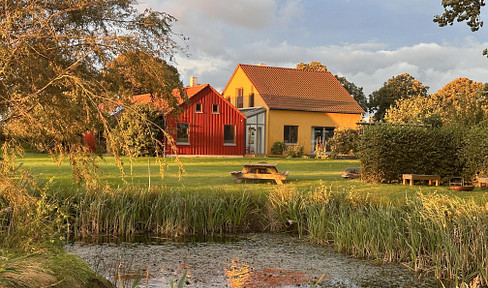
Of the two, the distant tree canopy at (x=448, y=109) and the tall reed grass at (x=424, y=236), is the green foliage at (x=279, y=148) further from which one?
the tall reed grass at (x=424, y=236)

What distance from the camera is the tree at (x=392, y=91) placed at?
51.6 metres

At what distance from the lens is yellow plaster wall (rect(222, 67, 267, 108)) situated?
36.8m

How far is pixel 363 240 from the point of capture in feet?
29.3

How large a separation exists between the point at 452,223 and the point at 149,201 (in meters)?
5.65

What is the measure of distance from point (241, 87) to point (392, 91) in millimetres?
19000

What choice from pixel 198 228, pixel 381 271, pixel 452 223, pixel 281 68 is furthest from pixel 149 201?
pixel 281 68

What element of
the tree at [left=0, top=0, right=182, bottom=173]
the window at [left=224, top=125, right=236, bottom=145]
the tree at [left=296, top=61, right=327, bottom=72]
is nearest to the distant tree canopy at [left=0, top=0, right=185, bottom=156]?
the tree at [left=0, top=0, right=182, bottom=173]

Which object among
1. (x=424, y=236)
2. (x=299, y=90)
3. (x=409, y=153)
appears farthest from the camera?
(x=299, y=90)

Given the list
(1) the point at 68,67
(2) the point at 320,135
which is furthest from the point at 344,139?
(1) the point at 68,67

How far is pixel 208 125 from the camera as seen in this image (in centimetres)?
3152

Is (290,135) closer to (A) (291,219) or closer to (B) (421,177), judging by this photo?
(B) (421,177)

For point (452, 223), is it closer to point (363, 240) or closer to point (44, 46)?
point (363, 240)

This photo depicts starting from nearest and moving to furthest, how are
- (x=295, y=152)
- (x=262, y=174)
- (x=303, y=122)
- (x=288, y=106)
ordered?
1. (x=262, y=174)
2. (x=295, y=152)
3. (x=288, y=106)
4. (x=303, y=122)

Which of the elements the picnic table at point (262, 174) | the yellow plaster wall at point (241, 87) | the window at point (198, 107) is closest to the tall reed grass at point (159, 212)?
the picnic table at point (262, 174)
